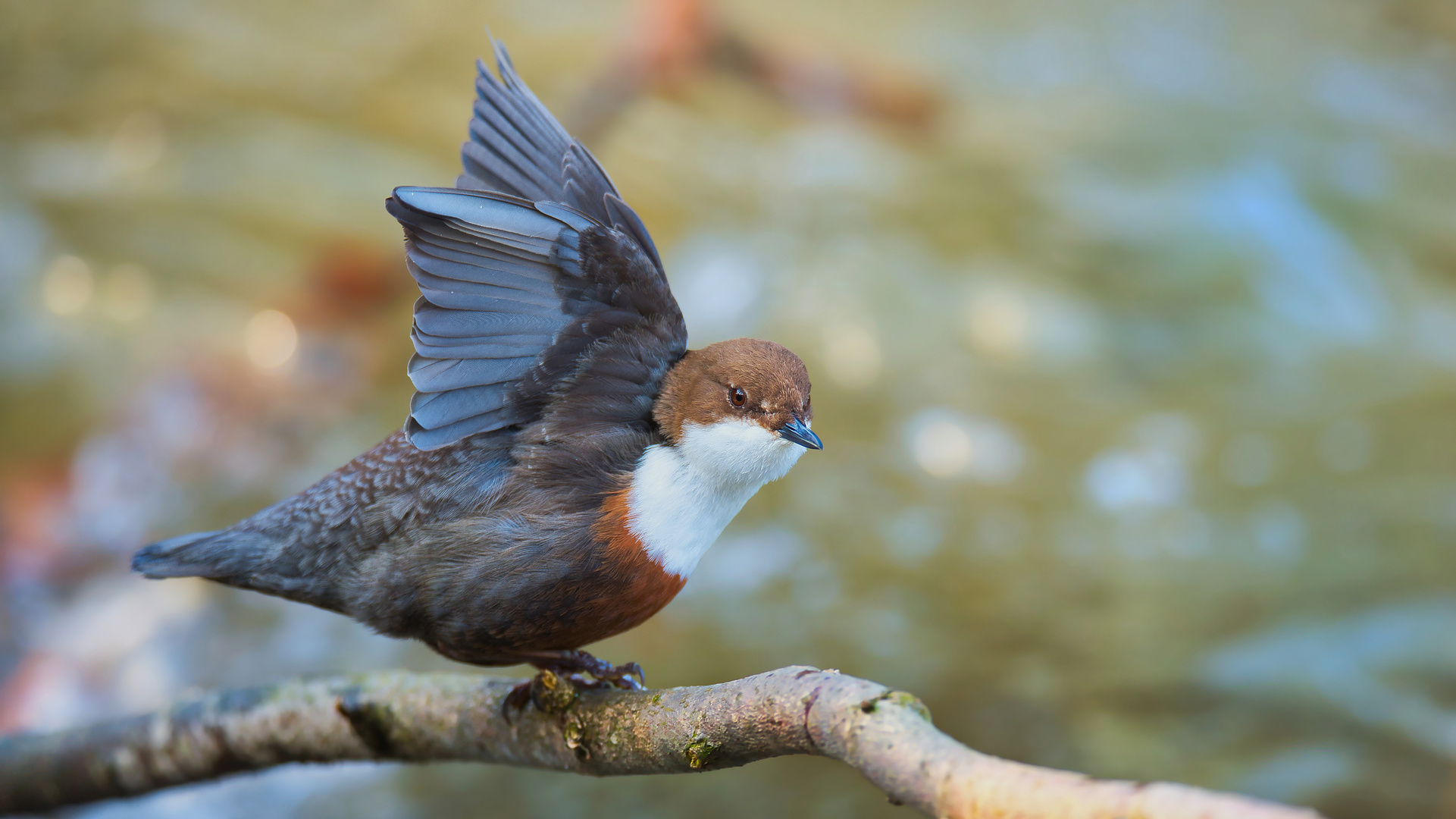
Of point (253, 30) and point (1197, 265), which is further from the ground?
point (1197, 265)

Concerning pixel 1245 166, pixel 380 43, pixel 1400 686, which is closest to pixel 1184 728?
pixel 1400 686

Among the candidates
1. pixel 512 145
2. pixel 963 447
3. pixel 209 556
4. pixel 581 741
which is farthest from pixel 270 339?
pixel 581 741

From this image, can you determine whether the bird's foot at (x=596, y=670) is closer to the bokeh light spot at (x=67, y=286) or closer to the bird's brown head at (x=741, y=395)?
the bird's brown head at (x=741, y=395)

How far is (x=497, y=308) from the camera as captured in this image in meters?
2.15

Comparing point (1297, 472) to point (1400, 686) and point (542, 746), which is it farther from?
point (542, 746)

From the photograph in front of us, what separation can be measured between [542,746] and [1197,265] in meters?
7.41

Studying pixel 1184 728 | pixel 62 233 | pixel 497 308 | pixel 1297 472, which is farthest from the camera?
pixel 62 233

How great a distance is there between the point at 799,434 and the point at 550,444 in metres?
0.51

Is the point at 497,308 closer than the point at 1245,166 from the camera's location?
Yes

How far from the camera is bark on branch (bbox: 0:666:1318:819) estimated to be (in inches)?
47.8

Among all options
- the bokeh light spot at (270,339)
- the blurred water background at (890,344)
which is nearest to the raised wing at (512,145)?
the blurred water background at (890,344)

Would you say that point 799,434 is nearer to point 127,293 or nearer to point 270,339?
point 270,339

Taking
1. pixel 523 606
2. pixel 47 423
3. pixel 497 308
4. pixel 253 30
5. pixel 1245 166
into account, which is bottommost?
pixel 523 606

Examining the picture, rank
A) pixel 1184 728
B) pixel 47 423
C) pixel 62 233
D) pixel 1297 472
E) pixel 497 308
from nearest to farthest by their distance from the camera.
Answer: pixel 497 308 < pixel 1184 728 < pixel 47 423 < pixel 1297 472 < pixel 62 233
